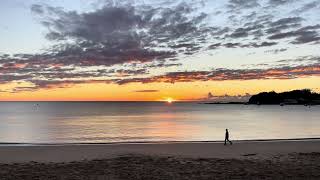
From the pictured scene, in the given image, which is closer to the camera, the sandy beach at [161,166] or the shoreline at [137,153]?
the sandy beach at [161,166]

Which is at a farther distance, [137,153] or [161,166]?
[137,153]

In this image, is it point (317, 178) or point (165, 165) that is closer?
point (317, 178)

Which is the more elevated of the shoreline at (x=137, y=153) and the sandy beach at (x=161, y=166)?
the sandy beach at (x=161, y=166)

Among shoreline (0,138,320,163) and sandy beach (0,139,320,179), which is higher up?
sandy beach (0,139,320,179)

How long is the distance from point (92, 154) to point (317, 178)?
14327mm

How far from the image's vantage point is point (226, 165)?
19734 millimetres

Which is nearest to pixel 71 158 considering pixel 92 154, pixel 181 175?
pixel 92 154

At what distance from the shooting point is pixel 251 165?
1991cm

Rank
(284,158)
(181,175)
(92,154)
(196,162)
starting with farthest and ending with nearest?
1. (92,154)
2. (284,158)
3. (196,162)
4. (181,175)

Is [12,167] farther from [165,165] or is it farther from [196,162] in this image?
[196,162]

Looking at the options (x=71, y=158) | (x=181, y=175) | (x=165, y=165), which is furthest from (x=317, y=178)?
(x=71, y=158)

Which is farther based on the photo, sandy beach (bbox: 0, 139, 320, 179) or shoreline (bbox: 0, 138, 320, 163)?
shoreline (bbox: 0, 138, 320, 163)

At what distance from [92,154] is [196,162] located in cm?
782

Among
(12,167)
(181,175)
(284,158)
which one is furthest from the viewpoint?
(284,158)
